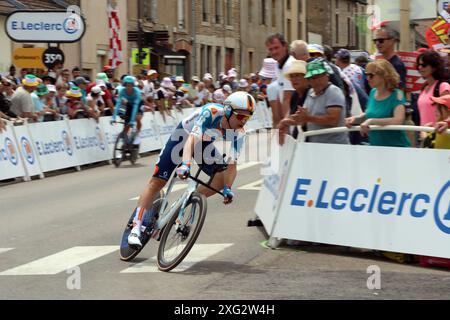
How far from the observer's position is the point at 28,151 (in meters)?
19.5

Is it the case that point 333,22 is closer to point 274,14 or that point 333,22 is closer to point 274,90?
point 274,14

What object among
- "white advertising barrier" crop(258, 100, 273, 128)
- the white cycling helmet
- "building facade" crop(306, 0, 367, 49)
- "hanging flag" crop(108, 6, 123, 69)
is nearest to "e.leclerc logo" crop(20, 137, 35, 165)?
the white cycling helmet

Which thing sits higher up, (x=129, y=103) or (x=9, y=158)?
(x=129, y=103)

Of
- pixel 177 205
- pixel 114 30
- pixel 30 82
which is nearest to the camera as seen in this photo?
pixel 177 205

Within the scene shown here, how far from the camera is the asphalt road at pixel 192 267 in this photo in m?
8.26

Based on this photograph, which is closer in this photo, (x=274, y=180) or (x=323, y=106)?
(x=323, y=106)

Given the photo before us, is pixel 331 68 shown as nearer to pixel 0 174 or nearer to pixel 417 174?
pixel 417 174

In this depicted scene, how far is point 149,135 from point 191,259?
1675 cm

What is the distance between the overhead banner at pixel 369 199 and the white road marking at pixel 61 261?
1.85 metres

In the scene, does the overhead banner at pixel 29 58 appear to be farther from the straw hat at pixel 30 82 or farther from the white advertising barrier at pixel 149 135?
the straw hat at pixel 30 82

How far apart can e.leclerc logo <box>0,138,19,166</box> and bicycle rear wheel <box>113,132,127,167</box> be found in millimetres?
3440

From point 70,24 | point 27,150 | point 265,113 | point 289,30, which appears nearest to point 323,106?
point 27,150

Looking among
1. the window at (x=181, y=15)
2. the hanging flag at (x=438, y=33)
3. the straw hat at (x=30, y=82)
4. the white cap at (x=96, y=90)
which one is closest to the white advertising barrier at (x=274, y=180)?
the hanging flag at (x=438, y=33)

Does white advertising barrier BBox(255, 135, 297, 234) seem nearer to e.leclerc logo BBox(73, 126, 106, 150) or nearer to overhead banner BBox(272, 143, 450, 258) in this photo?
overhead banner BBox(272, 143, 450, 258)
